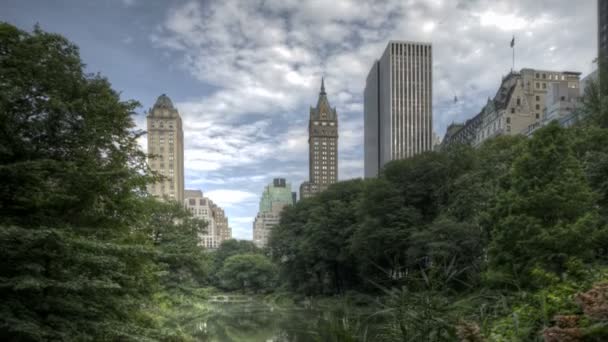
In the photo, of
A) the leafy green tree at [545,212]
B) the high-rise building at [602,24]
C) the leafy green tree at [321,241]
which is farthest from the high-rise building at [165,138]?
the leafy green tree at [545,212]

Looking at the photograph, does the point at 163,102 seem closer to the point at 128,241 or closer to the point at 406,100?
the point at 406,100

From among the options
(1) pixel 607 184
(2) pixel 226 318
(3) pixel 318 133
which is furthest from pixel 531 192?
(3) pixel 318 133

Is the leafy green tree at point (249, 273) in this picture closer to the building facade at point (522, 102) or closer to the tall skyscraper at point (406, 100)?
the building facade at point (522, 102)

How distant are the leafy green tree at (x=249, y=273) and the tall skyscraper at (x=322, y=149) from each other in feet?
324

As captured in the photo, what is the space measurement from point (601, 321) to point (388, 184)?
113 ft

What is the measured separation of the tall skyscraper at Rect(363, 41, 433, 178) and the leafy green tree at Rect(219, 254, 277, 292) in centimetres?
7955

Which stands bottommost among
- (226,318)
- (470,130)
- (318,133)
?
(226,318)

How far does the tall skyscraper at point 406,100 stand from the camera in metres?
153

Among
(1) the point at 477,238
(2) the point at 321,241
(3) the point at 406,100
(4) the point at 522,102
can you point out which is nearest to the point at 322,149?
(3) the point at 406,100

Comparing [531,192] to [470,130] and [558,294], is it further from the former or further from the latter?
[470,130]

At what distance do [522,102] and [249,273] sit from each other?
55.8m

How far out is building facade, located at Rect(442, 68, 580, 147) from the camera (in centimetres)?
7481

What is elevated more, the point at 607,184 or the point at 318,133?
the point at 318,133

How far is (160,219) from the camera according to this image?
30.5m
